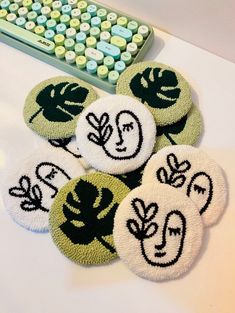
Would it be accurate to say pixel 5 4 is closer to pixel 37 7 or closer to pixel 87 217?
pixel 37 7

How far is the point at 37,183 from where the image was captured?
0.56 metres

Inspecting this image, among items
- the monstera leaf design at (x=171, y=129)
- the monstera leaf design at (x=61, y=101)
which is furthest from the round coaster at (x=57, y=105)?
the monstera leaf design at (x=171, y=129)

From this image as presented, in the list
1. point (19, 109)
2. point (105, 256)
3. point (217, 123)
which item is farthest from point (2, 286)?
point (217, 123)

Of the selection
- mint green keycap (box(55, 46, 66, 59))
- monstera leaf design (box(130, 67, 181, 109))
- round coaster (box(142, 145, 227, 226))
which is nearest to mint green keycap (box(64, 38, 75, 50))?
mint green keycap (box(55, 46, 66, 59))

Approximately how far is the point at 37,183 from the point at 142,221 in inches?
5.6

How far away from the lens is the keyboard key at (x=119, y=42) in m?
0.64

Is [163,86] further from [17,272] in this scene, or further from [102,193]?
[17,272]

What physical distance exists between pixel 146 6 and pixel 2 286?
0.43 m

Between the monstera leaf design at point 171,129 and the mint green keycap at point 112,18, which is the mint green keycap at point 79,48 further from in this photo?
the monstera leaf design at point 171,129

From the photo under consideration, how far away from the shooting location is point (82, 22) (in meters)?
0.67

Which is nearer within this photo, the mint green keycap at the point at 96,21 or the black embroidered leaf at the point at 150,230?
the black embroidered leaf at the point at 150,230

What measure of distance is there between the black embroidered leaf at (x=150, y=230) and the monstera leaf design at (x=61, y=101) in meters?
0.19

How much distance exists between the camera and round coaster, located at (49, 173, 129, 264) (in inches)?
20.7

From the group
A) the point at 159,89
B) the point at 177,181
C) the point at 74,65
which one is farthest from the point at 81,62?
the point at 177,181
